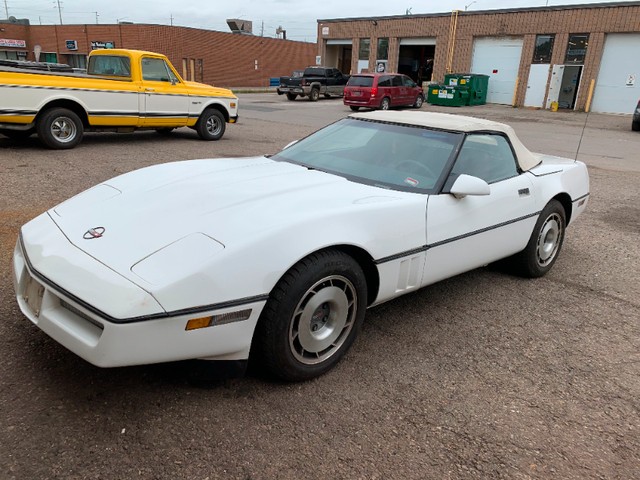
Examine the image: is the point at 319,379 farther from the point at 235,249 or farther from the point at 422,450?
the point at 235,249

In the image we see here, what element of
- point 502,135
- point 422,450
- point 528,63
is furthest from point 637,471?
point 528,63

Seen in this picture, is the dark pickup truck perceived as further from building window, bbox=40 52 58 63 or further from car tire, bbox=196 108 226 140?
building window, bbox=40 52 58 63

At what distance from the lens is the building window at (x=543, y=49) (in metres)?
27.2

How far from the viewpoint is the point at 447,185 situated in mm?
3223

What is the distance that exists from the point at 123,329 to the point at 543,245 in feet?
11.6

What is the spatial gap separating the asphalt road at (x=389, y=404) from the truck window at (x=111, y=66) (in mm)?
6603

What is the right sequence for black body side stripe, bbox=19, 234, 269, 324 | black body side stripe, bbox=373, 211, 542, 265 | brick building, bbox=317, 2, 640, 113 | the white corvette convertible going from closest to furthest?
black body side stripe, bbox=19, 234, 269, 324
the white corvette convertible
black body side stripe, bbox=373, 211, 542, 265
brick building, bbox=317, 2, 640, 113

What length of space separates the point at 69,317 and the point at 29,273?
0.43 m

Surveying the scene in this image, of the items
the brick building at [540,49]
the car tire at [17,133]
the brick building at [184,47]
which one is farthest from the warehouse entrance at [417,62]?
the car tire at [17,133]

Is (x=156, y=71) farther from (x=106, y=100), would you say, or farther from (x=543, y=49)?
(x=543, y=49)

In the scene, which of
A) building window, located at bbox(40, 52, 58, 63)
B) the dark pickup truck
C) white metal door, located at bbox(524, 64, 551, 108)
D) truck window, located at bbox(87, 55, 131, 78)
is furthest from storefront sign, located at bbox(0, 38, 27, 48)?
truck window, located at bbox(87, 55, 131, 78)

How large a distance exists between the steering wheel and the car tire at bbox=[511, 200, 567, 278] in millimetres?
1293

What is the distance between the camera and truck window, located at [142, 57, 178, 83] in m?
9.56

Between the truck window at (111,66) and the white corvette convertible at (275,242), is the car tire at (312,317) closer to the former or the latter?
the white corvette convertible at (275,242)
